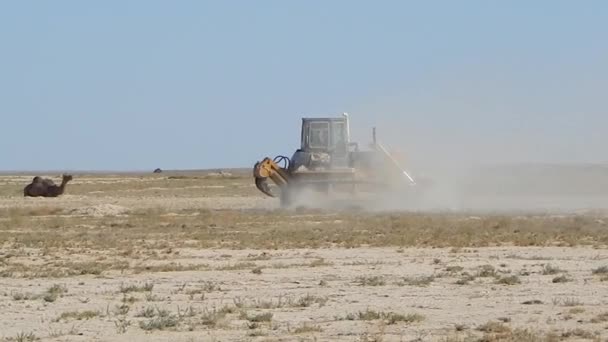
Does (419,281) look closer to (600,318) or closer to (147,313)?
(600,318)

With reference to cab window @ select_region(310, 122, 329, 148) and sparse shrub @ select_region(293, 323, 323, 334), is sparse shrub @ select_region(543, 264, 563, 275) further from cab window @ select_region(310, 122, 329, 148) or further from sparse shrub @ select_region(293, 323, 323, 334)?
cab window @ select_region(310, 122, 329, 148)

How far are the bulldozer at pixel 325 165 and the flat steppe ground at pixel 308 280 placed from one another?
1027cm

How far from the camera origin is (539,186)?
8225 centimetres

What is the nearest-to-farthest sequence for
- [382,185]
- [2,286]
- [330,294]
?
[330,294] → [2,286] → [382,185]

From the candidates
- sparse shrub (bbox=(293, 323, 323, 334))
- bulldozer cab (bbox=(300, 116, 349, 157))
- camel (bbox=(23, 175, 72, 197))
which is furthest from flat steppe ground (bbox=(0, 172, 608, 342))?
camel (bbox=(23, 175, 72, 197))

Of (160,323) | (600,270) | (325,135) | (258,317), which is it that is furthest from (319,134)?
(160,323)

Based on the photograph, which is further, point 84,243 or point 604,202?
point 604,202

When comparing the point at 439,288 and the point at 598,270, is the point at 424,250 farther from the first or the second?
the point at 439,288

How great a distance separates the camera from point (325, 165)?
180 ft

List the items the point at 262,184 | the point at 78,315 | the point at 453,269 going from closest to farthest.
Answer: the point at 78,315 < the point at 453,269 < the point at 262,184

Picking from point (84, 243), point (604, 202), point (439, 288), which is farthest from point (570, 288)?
point (604, 202)

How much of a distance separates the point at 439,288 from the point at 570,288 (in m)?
2.25

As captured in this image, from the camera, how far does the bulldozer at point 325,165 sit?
2152 inches

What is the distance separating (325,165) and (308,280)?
31.1 m
